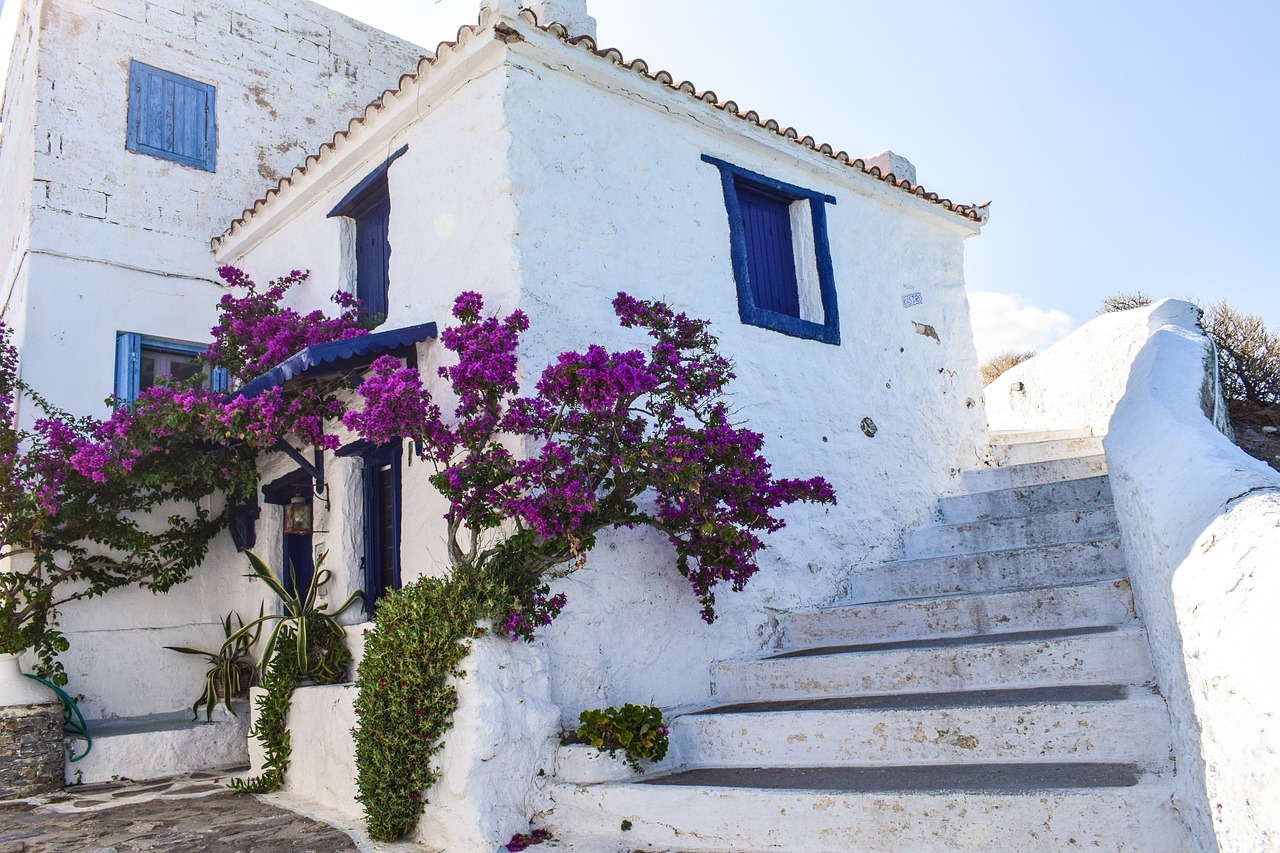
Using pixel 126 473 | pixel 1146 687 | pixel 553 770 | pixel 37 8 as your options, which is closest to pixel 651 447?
pixel 553 770

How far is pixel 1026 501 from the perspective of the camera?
671 cm

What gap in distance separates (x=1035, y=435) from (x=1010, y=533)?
2.68 metres

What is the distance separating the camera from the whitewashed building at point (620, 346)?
415 centimetres

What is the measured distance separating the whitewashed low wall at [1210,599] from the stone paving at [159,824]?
3.69 m

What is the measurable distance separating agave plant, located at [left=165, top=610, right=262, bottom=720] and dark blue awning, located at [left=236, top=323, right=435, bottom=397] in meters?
2.46

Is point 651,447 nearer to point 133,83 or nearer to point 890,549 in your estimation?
point 890,549

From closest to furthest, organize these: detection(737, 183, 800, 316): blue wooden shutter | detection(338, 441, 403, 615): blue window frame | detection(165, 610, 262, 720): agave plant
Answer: detection(338, 441, 403, 615): blue window frame, detection(737, 183, 800, 316): blue wooden shutter, detection(165, 610, 262, 720): agave plant

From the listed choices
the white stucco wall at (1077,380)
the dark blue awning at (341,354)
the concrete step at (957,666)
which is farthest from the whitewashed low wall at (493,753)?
the white stucco wall at (1077,380)

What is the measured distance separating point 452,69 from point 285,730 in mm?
4353

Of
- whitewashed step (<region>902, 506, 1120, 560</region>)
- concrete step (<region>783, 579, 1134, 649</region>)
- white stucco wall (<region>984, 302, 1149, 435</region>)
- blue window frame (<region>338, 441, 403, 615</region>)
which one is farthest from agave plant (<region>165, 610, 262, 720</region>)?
white stucco wall (<region>984, 302, 1149, 435</region>)

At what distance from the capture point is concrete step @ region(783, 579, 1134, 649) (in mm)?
4918

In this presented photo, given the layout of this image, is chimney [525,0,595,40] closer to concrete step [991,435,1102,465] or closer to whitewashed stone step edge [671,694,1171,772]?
whitewashed stone step edge [671,694,1171,772]

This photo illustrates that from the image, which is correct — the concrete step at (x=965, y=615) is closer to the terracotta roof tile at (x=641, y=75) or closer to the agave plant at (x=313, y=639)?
the agave plant at (x=313, y=639)

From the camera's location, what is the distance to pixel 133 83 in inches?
345
